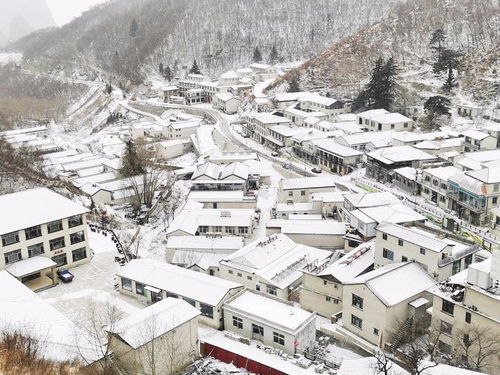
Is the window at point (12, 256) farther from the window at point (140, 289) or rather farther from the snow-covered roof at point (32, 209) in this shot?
the window at point (140, 289)

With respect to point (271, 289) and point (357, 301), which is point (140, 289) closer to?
point (271, 289)

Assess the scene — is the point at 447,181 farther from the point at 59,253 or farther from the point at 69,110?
the point at 69,110

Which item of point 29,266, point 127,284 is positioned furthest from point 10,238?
point 127,284

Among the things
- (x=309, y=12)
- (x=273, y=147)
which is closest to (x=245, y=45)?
(x=309, y=12)

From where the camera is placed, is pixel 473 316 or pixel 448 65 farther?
Result: pixel 448 65

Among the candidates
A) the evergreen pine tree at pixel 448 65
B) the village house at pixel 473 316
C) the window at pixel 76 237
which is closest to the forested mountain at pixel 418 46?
the evergreen pine tree at pixel 448 65

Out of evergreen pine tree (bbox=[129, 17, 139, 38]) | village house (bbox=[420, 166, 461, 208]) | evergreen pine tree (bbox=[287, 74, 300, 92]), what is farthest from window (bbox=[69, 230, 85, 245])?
evergreen pine tree (bbox=[129, 17, 139, 38])
